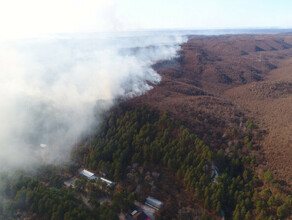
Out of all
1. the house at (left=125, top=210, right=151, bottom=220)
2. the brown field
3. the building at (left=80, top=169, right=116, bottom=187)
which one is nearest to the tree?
the brown field

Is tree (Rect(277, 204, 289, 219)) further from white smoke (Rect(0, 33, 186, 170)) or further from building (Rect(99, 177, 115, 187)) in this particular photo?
white smoke (Rect(0, 33, 186, 170))

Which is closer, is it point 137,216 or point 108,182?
point 137,216

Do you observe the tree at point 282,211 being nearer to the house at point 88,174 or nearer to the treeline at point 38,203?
the treeline at point 38,203

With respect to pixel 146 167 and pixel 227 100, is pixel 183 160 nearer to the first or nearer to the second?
pixel 146 167

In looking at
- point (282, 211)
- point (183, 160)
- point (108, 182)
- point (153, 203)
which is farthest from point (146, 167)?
point (282, 211)

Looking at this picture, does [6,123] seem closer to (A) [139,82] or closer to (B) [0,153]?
(B) [0,153]
